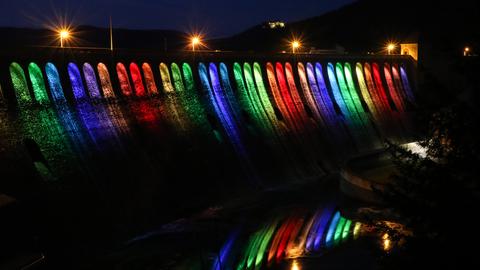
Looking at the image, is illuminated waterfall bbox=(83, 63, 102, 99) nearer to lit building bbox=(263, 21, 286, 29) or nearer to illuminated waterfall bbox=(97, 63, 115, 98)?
illuminated waterfall bbox=(97, 63, 115, 98)

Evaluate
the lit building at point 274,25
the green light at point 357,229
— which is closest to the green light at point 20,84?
the green light at point 357,229

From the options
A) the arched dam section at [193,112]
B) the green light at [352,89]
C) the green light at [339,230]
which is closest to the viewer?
the arched dam section at [193,112]

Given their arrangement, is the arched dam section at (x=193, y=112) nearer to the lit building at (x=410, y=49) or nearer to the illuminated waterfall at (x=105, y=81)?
the illuminated waterfall at (x=105, y=81)

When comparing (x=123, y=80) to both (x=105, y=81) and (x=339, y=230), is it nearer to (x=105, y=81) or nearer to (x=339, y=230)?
(x=105, y=81)

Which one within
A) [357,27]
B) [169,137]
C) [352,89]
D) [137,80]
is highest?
[357,27]

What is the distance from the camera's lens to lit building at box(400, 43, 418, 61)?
5725 centimetres

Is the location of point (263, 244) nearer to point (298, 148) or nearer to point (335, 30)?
point (298, 148)

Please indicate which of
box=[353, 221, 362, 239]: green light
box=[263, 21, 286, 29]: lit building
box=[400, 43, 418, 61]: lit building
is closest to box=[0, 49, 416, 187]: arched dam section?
box=[353, 221, 362, 239]: green light

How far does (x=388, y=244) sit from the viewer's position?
20.9 m

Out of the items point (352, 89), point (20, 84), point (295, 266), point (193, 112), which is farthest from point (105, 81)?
point (352, 89)

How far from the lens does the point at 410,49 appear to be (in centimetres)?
5778

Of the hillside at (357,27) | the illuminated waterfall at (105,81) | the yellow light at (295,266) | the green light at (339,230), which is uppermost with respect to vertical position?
the hillside at (357,27)

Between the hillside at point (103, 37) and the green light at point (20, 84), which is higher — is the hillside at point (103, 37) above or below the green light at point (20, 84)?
above

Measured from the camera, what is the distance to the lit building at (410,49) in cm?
5725
